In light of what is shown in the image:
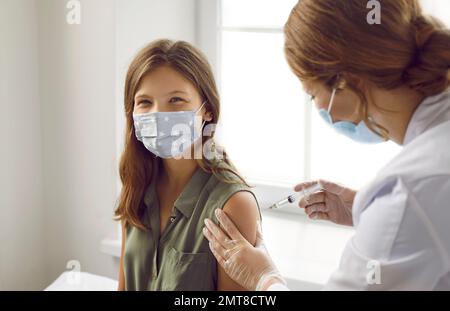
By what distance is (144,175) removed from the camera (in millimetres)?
1607

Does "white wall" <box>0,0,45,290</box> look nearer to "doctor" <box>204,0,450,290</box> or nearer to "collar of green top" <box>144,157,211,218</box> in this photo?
"collar of green top" <box>144,157,211,218</box>

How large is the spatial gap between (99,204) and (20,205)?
0.31 m

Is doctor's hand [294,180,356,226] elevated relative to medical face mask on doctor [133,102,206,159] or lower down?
lower down

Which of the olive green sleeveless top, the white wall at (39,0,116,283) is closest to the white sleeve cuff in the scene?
the olive green sleeveless top

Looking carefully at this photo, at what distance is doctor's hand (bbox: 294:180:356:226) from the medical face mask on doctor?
290 millimetres

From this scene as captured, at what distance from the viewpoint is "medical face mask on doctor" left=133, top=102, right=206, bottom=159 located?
4.75 ft

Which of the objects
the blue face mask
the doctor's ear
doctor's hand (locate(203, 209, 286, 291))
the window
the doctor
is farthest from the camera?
the window

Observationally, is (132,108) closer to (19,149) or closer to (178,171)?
(178,171)

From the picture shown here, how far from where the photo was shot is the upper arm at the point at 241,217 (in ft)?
4.57

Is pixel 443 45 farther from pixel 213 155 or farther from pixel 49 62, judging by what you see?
pixel 49 62

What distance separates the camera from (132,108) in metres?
1.54

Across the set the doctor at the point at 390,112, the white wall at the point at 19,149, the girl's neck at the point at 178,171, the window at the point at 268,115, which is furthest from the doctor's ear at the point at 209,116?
the white wall at the point at 19,149

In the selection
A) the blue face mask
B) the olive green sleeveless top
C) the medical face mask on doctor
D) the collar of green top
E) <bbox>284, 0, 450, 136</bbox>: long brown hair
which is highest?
<bbox>284, 0, 450, 136</bbox>: long brown hair
